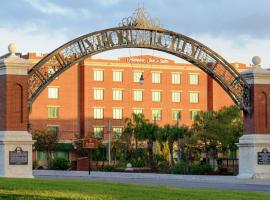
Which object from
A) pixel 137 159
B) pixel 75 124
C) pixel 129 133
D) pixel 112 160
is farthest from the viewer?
pixel 75 124

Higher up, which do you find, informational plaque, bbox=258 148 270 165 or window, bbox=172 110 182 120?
window, bbox=172 110 182 120

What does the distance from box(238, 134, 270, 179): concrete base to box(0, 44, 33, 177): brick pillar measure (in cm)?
1130

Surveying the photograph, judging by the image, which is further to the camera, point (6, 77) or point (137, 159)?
point (137, 159)

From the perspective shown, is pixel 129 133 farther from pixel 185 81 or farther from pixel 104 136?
pixel 185 81

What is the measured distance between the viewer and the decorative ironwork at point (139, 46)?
125 ft

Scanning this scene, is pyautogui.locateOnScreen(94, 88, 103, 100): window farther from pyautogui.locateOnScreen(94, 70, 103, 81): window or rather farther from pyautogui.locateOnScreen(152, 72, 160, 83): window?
pyautogui.locateOnScreen(152, 72, 160, 83): window

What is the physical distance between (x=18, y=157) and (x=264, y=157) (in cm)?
1270

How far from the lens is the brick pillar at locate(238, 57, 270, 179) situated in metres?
39.8

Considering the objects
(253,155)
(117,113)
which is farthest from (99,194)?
(117,113)

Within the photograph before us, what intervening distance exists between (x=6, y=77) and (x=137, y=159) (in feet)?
110

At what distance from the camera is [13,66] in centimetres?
3659

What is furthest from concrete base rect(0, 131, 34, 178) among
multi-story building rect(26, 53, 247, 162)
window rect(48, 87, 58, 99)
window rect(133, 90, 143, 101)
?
window rect(133, 90, 143, 101)

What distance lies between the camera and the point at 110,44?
38906 millimetres

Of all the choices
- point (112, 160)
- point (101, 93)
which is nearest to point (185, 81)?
point (101, 93)
